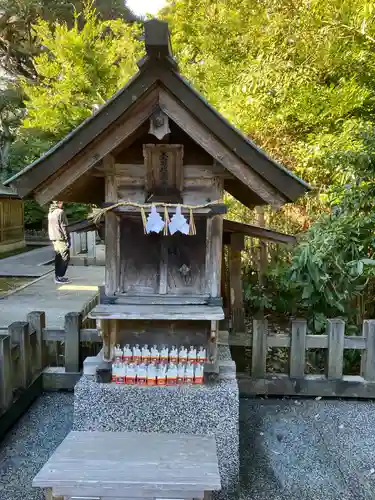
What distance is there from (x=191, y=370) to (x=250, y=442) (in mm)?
974

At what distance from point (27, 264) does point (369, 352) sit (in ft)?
43.0

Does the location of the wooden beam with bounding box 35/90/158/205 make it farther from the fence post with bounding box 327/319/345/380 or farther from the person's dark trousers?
the person's dark trousers

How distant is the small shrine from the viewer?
8.93 feet

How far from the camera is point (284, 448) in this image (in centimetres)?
338

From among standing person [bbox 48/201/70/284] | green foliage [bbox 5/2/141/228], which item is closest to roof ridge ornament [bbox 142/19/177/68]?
standing person [bbox 48/201/70/284]

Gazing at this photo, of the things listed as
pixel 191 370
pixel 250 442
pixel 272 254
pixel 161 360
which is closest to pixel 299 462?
pixel 250 442

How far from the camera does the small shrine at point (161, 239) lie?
8.93ft

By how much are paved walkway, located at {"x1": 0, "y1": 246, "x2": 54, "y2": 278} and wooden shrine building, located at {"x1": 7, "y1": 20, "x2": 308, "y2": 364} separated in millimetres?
9694

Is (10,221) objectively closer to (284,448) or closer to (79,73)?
(79,73)

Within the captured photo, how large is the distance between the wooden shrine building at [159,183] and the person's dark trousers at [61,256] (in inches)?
250

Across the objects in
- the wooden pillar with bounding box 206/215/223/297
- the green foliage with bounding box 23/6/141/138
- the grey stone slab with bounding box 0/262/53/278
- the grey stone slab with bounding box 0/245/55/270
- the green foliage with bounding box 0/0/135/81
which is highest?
the green foliage with bounding box 0/0/135/81

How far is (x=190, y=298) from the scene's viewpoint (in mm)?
3162

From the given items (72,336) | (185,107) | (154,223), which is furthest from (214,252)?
(72,336)

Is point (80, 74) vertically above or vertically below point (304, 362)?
above
